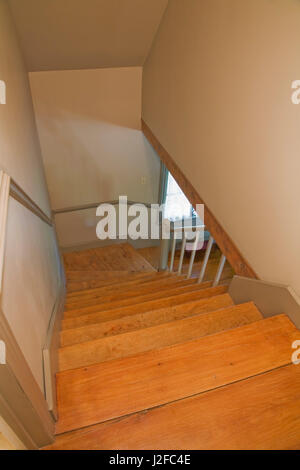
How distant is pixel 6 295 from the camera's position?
871mm

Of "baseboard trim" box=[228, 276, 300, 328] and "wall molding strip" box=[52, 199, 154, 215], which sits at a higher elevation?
"baseboard trim" box=[228, 276, 300, 328]

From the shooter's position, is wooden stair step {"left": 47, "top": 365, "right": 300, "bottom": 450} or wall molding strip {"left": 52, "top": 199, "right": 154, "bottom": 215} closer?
wooden stair step {"left": 47, "top": 365, "right": 300, "bottom": 450}

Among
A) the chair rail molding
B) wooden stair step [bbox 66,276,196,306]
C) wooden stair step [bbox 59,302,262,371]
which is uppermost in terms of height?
the chair rail molding

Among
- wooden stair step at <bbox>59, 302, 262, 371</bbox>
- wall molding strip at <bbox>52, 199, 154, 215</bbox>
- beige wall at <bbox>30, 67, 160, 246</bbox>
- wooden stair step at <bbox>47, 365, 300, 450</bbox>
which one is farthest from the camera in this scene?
wall molding strip at <bbox>52, 199, 154, 215</bbox>

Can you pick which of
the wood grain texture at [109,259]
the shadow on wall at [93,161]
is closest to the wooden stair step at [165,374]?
the wood grain texture at [109,259]

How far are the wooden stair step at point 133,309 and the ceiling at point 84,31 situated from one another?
2.52 metres

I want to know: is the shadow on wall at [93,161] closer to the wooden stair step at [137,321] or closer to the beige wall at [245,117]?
the beige wall at [245,117]

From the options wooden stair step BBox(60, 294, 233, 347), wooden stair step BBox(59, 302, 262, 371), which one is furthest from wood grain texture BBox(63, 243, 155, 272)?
wooden stair step BBox(59, 302, 262, 371)

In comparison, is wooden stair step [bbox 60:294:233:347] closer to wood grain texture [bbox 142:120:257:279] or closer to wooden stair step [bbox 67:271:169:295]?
wood grain texture [bbox 142:120:257:279]

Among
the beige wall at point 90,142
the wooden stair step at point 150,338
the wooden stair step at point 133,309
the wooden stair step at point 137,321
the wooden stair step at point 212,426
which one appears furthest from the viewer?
the beige wall at point 90,142

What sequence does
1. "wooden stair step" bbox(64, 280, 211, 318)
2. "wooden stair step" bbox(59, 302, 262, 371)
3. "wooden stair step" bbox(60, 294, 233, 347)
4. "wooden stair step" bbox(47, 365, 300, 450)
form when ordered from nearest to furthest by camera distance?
"wooden stair step" bbox(47, 365, 300, 450) → "wooden stair step" bbox(59, 302, 262, 371) → "wooden stair step" bbox(60, 294, 233, 347) → "wooden stair step" bbox(64, 280, 211, 318)

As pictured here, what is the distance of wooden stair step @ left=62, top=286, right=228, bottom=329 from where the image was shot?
6.25 ft

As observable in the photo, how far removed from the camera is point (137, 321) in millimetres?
1721

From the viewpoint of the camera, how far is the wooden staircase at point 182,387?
3.40 feet
